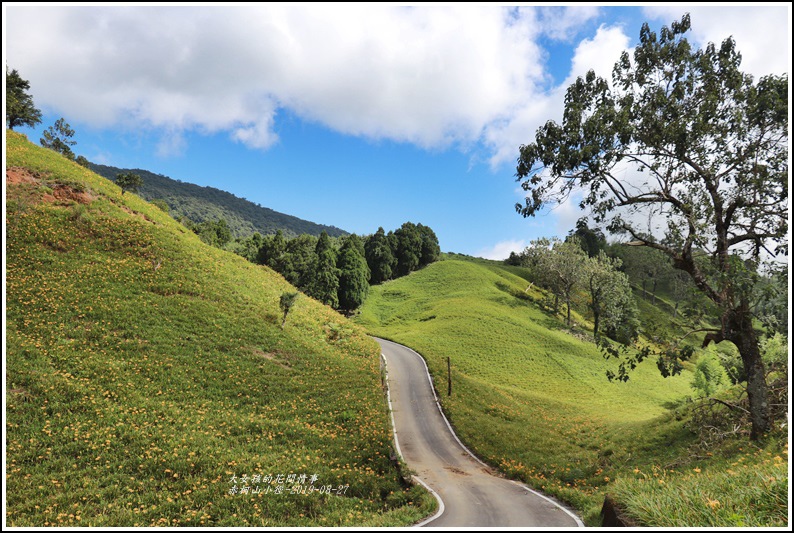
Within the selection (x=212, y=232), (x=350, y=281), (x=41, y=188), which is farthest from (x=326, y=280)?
(x=41, y=188)

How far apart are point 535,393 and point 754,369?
90.2ft

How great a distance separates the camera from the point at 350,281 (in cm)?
6800

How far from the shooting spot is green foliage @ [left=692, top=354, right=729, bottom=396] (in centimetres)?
3853

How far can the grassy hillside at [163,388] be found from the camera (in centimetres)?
1180

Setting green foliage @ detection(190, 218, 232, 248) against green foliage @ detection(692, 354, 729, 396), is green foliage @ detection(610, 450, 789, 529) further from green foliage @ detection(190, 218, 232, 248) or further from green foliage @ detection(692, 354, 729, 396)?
green foliage @ detection(190, 218, 232, 248)

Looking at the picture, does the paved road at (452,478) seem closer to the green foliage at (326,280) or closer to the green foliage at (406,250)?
the green foliage at (326,280)

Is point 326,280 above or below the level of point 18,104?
below

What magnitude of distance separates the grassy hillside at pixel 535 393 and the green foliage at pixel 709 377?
443 centimetres

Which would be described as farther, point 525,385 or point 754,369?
point 525,385

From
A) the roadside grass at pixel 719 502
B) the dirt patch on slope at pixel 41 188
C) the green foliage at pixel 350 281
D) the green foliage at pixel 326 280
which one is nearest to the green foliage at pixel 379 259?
the green foliage at pixel 350 281

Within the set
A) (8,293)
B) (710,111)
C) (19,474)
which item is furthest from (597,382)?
(8,293)

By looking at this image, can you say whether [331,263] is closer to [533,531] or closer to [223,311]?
[223,311]

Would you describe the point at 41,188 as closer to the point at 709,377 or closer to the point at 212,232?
the point at 212,232

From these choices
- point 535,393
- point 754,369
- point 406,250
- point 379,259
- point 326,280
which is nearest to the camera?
point 754,369
